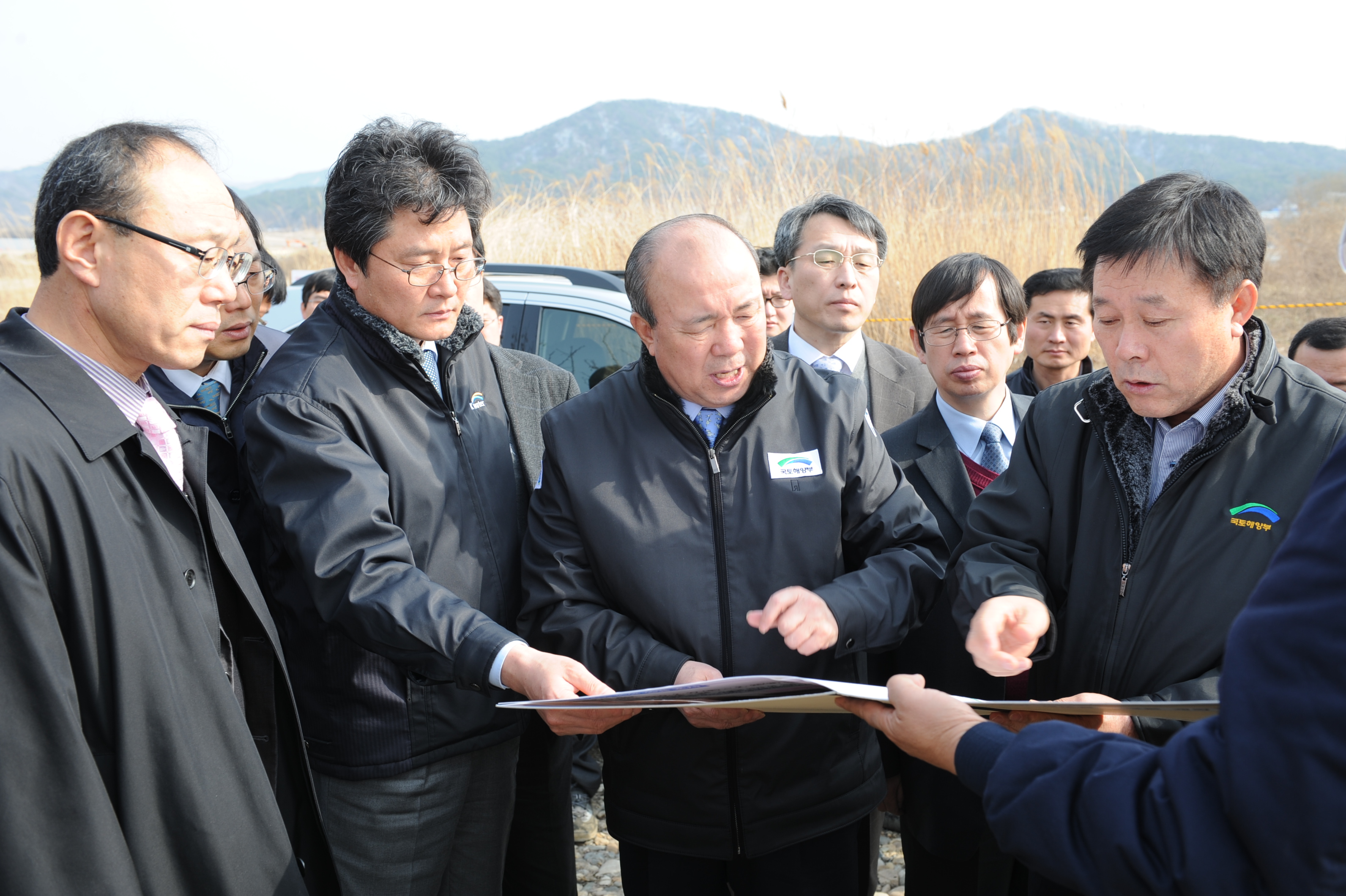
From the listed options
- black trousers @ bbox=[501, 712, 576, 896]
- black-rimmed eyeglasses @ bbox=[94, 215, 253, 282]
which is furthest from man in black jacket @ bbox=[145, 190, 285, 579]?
black trousers @ bbox=[501, 712, 576, 896]

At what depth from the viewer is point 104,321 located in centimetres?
174

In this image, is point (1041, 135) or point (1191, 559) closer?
point (1191, 559)

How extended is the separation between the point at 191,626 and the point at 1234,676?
1667mm

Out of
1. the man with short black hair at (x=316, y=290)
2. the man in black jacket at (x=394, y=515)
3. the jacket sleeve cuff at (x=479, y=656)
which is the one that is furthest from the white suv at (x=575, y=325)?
the jacket sleeve cuff at (x=479, y=656)

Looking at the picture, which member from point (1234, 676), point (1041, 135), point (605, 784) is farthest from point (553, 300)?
point (1041, 135)

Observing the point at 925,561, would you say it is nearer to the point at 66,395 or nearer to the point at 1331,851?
the point at 1331,851

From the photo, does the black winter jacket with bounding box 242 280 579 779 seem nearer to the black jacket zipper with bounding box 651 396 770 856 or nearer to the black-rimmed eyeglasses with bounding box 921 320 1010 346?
the black jacket zipper with bounding box 651 396 770 856

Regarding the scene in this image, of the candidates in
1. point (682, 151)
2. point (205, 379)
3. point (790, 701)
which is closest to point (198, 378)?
point (205, 379)

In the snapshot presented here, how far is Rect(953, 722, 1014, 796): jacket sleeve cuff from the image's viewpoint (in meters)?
1.38

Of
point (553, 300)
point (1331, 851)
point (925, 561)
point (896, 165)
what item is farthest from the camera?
point (896, 165)

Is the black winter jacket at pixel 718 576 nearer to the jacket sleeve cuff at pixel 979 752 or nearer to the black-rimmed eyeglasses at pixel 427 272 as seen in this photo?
the black-rimmed eyeglasses at pixel 427 272

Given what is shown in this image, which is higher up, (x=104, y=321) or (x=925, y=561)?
(x=104, y=321)

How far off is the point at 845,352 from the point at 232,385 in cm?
238

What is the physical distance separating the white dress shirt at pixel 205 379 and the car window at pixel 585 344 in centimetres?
267
